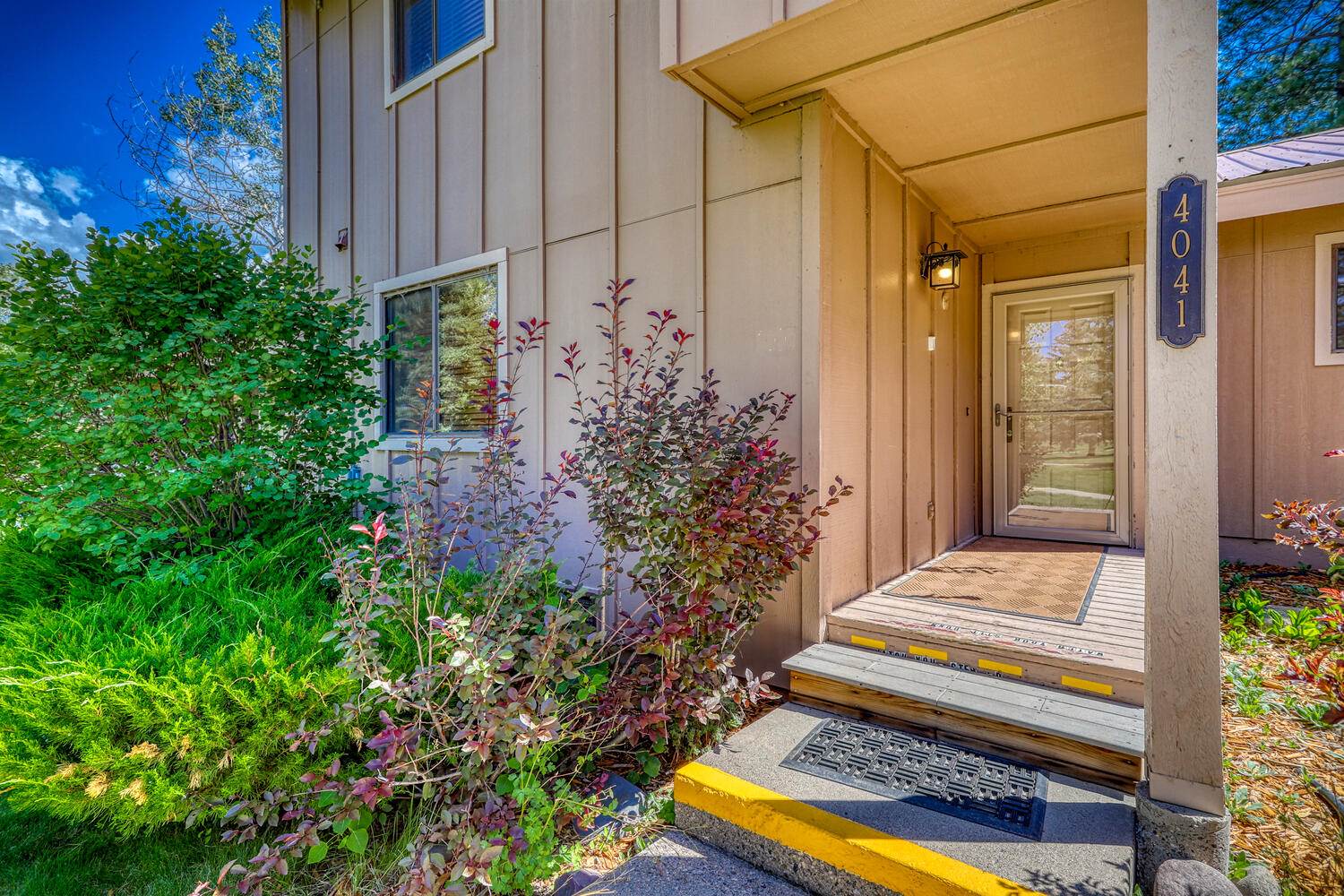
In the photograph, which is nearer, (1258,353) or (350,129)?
(1258,353)

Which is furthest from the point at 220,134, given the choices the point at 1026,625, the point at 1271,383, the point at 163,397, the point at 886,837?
the point at 1271,383

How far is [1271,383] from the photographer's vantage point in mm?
4840

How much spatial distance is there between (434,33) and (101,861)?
5.91 metres

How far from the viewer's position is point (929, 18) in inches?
98.4

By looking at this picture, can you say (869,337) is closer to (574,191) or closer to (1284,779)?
(574,191)

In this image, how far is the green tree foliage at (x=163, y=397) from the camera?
11.9 ft

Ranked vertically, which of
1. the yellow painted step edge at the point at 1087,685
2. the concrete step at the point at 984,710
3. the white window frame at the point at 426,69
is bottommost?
the concrete step at the point at 984,710

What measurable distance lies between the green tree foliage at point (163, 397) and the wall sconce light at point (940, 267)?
13.8 feet

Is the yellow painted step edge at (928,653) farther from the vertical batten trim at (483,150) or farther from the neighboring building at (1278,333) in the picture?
the vertical batten trim at (483,150)

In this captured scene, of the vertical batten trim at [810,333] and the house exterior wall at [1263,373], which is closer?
the vertical batten trim at [810,333]

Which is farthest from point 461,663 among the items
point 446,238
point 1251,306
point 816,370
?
point 1251,306

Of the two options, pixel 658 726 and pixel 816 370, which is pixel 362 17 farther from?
pixel 658 726

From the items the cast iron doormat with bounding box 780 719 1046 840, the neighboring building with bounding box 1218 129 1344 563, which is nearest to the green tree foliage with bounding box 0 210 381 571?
the cast iron doormat with bounding box 780 719 1046 840

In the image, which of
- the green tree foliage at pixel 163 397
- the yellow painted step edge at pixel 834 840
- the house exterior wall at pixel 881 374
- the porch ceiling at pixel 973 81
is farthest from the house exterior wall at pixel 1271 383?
the green tree foliage at pixel 163 397
